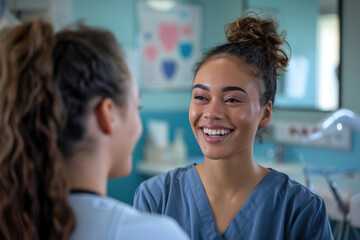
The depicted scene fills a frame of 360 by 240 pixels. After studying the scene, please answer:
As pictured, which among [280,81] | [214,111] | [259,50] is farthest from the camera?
[280,81]

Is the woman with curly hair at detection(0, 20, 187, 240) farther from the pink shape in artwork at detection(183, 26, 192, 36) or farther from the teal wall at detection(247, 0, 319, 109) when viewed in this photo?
the pink shape in artwork at detection(183, 26, 192, 36)

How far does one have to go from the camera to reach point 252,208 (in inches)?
54.2

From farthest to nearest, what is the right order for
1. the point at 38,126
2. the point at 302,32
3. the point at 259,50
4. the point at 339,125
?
the point at 302,32 < the point at 339,125 < the point at 259,50 < the point at 38,126

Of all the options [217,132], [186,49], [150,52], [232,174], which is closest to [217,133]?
[217,132]

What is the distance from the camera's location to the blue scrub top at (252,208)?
130cm

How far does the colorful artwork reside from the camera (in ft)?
11.1

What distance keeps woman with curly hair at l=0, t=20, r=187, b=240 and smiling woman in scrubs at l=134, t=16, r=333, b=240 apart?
651mm

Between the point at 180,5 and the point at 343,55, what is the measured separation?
1263 mm

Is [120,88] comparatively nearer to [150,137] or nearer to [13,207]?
[13,207]

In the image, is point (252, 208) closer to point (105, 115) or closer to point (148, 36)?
point (105, 115)

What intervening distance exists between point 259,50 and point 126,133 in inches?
29.8

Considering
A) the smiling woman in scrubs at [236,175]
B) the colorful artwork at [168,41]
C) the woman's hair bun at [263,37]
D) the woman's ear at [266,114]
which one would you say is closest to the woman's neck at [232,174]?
the smiling woman in scrubs at [236,175]

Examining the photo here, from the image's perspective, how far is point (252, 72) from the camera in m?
1.40

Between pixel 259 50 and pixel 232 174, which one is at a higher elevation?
pixel 259 50
